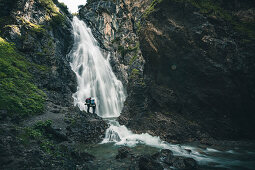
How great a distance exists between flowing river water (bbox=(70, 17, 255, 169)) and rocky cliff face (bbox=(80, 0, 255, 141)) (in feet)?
7.46

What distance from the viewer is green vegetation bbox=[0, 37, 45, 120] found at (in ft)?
34.0

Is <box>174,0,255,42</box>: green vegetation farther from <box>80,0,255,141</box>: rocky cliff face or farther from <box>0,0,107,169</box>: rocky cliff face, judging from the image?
<box>0,0,107,169</box>: rocky cliff face

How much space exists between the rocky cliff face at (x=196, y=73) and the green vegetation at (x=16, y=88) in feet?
36.4

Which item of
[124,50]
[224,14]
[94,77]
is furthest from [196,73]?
[124,50]

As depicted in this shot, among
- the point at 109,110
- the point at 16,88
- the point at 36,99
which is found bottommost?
the point at 36,99

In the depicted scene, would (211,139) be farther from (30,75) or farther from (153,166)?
(30,75)

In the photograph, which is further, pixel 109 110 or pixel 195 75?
pixel 109 110

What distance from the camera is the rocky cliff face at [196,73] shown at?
44.6 feet

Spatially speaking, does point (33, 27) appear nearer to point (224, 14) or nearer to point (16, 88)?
point (16, 88)

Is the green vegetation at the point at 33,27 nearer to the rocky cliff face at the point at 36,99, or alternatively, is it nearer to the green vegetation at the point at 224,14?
the rocky cliff face at the point at 36,99

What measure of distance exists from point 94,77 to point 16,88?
17.9 metres

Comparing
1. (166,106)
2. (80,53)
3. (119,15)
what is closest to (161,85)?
(166,106)

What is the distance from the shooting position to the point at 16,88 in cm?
1240

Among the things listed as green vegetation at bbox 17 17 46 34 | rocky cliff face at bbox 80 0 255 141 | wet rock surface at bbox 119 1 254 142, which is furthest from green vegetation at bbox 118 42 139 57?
green vegetation at bbox 17 17 46 34
